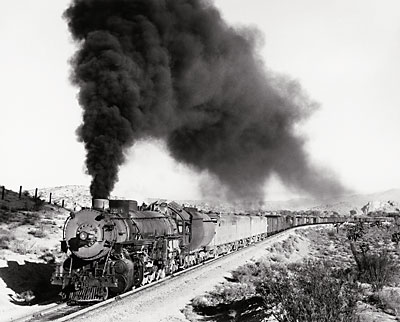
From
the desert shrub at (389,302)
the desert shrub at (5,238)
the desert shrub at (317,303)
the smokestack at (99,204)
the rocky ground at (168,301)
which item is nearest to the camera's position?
the desert shrub at (317,303)

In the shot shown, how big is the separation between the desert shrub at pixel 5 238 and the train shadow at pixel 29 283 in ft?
6.57

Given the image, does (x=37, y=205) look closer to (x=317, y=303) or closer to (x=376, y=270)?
(x=376, y=270)

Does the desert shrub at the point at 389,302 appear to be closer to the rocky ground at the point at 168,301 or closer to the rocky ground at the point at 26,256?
the rocky ground at the point at 168,301

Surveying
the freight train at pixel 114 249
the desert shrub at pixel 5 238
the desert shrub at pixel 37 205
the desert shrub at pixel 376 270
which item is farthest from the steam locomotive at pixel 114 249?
the desert shrub at pixel 37 205

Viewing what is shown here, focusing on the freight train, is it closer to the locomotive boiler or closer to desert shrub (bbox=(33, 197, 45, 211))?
the locomotive boiler

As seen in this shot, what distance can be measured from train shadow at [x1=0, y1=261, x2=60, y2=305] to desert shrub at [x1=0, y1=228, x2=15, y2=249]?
2001mm

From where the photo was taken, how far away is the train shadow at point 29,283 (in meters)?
13.4

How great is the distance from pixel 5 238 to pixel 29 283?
17.8ft

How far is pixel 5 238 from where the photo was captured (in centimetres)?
1975

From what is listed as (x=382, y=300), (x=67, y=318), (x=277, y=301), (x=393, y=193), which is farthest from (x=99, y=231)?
(x=393, y=193)

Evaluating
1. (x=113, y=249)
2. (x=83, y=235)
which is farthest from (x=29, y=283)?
(x=113, y=249)

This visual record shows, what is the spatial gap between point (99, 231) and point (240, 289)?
4705 millimetres

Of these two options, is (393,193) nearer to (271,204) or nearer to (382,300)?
(271,204)

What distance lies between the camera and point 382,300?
10.7 m
